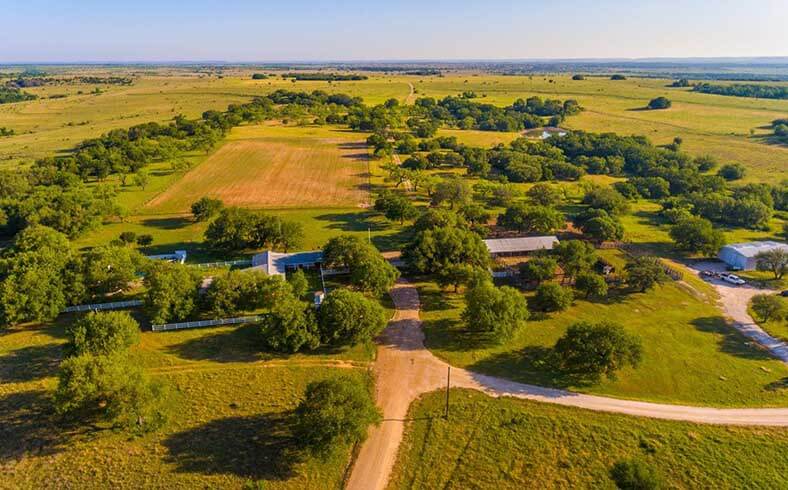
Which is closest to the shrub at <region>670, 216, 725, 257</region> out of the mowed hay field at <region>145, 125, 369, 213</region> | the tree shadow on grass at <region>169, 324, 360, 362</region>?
the mowed hay field at <region>145, 125, 369, 213</region>

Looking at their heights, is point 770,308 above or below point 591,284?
below

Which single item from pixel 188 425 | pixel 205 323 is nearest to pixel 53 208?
pixel 205 323

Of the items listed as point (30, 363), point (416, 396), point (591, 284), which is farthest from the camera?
point (591, 284)

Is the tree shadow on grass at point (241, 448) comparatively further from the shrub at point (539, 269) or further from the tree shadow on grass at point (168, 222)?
the tree shadow on grass at point (168, 222)

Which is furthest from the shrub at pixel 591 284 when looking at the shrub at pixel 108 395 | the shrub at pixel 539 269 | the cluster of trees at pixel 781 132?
the cluster of trees at pixel 781 132

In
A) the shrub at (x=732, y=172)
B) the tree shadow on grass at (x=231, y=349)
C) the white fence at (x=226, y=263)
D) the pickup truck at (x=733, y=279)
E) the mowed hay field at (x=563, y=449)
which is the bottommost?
the mowed hay field at (x=563, y=449)

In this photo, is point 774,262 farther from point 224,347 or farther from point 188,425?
point 188,425

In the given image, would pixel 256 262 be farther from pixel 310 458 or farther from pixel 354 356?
pixel 310 458

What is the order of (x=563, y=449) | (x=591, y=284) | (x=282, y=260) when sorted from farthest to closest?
(x=282, y=260)
(x=591, y=284)
(x=563, y=449)

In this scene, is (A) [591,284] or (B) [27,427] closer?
(B) [27,427]
